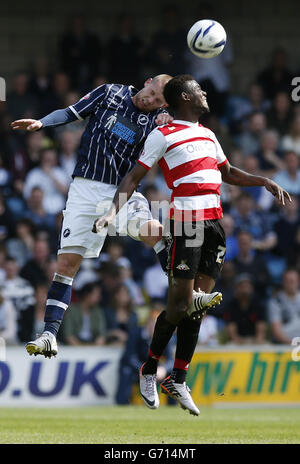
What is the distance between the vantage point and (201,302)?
25.8 feet

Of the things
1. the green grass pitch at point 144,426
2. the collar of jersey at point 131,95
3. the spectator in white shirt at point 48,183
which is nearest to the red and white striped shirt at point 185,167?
the collar of jersey at point 131,95

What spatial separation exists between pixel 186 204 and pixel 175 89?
1058 millimetres

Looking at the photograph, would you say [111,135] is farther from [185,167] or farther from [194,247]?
[194,247]

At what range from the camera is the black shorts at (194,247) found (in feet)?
26.2

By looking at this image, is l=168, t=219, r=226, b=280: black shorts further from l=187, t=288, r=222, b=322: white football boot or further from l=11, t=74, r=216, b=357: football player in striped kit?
l=11, t=74, r=216, b=357: football player in striped kit

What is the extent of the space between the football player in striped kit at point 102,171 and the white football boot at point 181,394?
113 centimetres

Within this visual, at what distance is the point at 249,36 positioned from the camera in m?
19.5

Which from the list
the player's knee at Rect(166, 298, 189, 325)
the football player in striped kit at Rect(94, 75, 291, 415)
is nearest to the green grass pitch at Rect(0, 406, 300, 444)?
the football player in striped kit at Rect(94, 75, 291, 415)

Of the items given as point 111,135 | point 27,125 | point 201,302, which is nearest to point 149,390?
point 201,302

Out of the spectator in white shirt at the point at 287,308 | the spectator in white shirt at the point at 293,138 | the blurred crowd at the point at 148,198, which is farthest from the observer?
the spectator in white shirt at the point at 293,138

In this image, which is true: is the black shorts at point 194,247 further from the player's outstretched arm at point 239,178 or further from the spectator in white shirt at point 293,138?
the spectator in white shirt at point 293,138

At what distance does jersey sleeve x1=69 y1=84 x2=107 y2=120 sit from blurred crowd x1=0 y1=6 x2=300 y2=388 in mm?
5847

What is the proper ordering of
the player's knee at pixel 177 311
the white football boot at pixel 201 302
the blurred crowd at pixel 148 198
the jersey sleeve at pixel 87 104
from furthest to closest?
the blurred crowd at pixel 148 198 < the jersey sleeve at pixel 87 104 < the player's knee at pixel 177 311 < the white football boot at pixel 201 302

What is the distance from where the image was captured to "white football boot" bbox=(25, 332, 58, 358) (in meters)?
7.99
